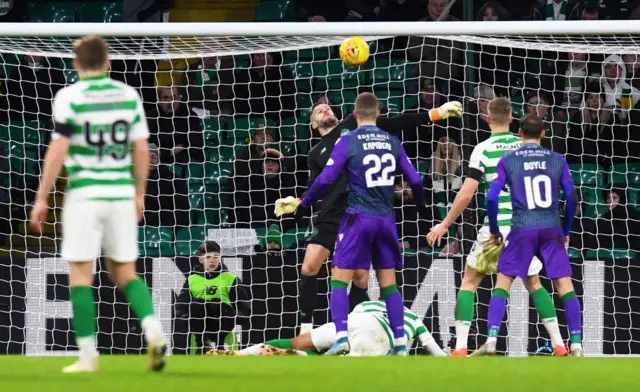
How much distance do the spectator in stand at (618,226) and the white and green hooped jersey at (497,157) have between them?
2254 millimetres

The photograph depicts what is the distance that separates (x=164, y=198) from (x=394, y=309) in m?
3.89

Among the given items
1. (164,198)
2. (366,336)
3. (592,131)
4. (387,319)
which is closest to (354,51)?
(387,319)

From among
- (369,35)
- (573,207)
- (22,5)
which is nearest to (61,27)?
(369,35)

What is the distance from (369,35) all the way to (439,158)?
1.57 metres

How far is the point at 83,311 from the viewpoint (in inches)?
237

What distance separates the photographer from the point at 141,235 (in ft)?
39.9

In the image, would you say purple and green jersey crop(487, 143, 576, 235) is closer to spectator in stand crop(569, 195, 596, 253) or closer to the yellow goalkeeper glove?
the yellow goalkeeper glove

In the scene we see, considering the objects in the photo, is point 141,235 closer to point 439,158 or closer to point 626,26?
point 439,158

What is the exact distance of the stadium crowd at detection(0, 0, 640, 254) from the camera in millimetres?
11641

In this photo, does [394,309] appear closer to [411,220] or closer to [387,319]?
[387,319]

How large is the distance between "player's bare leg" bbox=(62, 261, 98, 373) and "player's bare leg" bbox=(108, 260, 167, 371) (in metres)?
0.14

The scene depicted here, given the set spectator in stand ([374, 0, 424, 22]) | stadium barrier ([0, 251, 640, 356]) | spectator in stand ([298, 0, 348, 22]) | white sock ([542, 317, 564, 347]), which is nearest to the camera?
white sock ([542, 317, 564, 347])

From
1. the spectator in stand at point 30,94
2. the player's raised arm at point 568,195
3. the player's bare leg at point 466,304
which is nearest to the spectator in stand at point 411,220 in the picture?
the player's bare leg at point 466,304

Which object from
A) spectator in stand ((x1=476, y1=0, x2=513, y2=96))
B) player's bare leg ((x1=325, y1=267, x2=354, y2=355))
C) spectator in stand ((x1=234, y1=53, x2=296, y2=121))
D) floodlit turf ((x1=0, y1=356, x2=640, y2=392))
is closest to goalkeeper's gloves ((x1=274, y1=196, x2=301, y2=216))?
player's bare leg ((x1=325, y1=267, x2=354, y2=355))
